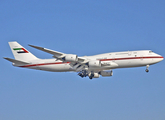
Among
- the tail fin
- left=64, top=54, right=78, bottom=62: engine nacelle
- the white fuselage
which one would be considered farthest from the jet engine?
the tail fin

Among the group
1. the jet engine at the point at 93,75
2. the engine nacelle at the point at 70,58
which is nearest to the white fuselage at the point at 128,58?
the jet engine at the point at 93,75

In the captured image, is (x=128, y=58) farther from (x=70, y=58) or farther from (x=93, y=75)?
(x=70, y=58)

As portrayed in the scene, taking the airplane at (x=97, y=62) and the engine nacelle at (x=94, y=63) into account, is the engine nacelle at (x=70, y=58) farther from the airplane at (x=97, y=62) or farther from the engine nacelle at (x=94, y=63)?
the engine nacelle at (x=94, y=63)

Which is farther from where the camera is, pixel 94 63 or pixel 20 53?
pixel 20 53

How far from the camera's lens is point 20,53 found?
6969cm

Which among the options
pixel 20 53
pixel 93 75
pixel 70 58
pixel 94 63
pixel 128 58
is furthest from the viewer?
pixel 20 53

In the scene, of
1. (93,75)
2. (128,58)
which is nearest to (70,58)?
(93,75)

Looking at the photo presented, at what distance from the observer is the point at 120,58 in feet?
197

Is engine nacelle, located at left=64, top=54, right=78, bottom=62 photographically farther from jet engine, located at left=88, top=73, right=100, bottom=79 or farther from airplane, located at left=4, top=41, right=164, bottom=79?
jet engine, located at left=88, top=73, right=100, bottom=79

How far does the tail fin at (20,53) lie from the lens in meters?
68.9

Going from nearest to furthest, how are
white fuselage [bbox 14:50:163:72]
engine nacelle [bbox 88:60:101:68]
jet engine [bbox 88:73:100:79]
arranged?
engine nacelle [bbox 88:60:101:68] < white fuselage [bbox 14:50:163:72] < jet engine [bbox 88:73:100:79]

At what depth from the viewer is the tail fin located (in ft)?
226

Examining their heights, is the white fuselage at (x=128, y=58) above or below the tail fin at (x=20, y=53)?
below

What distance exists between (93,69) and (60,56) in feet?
25.8
